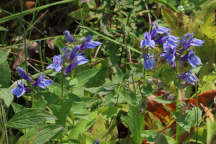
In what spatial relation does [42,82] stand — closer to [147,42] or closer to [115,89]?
[115,89]

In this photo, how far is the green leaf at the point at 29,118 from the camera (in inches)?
62.9

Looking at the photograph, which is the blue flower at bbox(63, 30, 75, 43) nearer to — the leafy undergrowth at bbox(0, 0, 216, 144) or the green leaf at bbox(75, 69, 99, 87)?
the leafy undergrowth at bbox(0, 0, 216, 144)

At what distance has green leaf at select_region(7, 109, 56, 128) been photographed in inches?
62.9

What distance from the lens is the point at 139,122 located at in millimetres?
1854

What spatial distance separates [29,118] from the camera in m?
1.62

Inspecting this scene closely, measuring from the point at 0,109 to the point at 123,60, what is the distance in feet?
4.28

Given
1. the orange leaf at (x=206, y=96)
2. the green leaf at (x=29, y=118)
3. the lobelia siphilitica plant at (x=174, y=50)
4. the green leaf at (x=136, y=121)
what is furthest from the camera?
the orange leaf at (x=206, y=96)

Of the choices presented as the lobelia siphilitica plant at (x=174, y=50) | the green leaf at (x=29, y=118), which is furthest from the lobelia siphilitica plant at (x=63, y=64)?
the lobelia siphilitica plant at (x=174, y=50)

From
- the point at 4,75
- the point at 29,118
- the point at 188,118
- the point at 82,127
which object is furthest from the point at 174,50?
the point at 4,75

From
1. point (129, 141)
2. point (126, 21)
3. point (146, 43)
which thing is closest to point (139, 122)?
point (129, 141)

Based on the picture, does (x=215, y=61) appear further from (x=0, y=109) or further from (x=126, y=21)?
(x=0, y=109)

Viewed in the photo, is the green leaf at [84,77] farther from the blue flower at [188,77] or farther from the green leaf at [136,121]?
the blue flower at [188,77]

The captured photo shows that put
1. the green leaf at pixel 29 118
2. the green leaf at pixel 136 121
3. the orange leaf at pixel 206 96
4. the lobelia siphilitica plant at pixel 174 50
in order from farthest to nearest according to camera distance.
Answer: the orange leaf at pixel 206 96 < the green leaf at pixel 136 121 < the lobelia siphilitica plant at pixel 174 50 < the green leaf at pixel 29 118

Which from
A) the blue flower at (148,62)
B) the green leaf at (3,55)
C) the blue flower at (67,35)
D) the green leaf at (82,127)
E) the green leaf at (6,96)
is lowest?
the green leaf at (82,127)
